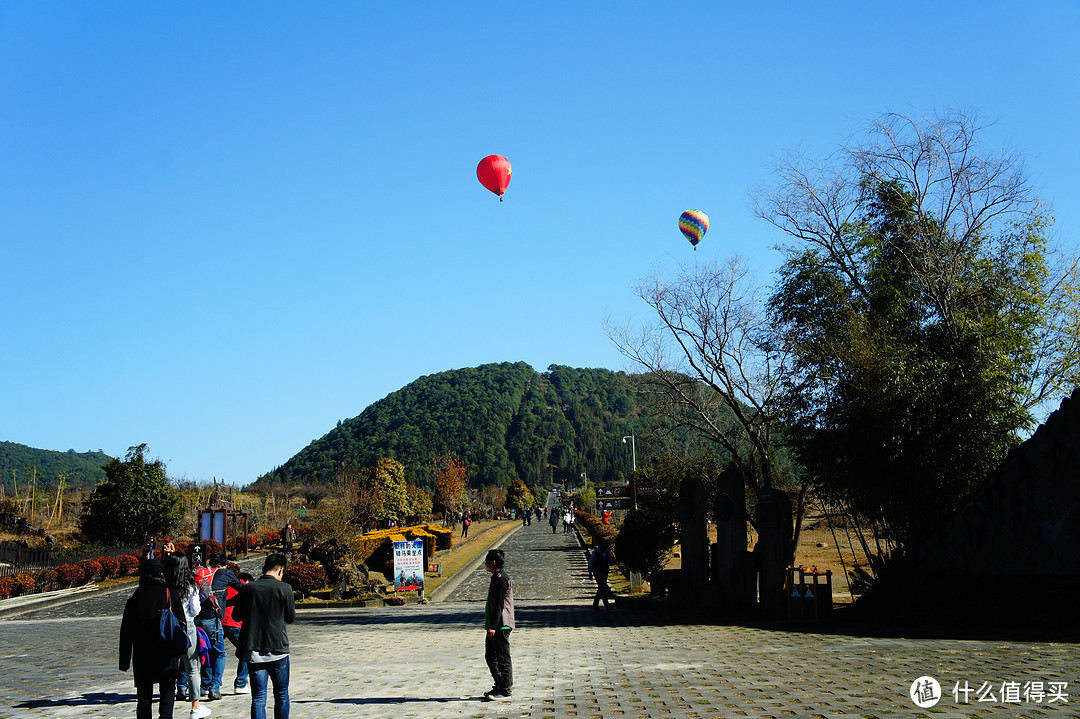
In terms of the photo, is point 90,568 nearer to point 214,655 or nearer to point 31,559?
point 31,559

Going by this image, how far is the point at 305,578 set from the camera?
19.8m

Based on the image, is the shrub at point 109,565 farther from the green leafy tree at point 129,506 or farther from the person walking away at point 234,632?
the person walking away at point 234,632

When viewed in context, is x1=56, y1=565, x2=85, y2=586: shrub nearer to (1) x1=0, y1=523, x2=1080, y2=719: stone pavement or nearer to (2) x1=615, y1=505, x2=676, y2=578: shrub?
(1) x1=0, y1=523, x2=1080, y2=719: stone pavement

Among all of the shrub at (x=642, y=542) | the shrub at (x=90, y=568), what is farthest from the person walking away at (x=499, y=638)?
the shrub at (x=90, y=568)

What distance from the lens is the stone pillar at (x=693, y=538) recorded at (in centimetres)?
1705

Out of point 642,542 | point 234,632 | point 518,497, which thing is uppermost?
point 518,497

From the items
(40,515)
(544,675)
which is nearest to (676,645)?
(544,675)

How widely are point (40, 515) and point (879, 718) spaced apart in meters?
49.3

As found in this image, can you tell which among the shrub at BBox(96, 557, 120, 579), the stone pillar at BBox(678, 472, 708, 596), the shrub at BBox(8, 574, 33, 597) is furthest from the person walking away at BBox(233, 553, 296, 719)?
the shrub at BBox(96, 557, 120, 579)

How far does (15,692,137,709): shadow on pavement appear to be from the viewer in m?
7.59

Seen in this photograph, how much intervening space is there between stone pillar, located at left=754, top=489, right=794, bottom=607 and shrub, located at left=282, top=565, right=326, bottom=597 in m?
11.0

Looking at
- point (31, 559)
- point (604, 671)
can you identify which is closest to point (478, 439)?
point (31, 559)

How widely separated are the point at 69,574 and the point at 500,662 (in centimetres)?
2242

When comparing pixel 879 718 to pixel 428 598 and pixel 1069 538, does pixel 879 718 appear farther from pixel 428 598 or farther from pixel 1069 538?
pixel 428 598
